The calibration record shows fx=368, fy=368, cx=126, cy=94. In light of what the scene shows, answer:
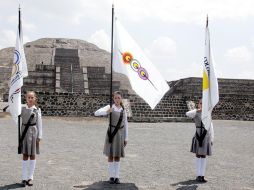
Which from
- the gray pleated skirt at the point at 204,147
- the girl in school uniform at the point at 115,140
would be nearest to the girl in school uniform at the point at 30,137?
the girl in school uniform at the point at 115,140

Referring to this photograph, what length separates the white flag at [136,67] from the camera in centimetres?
683

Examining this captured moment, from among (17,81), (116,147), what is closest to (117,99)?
(116,147)

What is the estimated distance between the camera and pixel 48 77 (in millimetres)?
32406

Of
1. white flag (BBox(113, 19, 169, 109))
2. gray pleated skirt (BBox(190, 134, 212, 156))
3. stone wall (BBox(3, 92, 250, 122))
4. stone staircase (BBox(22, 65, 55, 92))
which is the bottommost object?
gray pleated skirt (BBox(190, 134, 212, 156))

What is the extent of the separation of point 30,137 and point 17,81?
107 centimetres

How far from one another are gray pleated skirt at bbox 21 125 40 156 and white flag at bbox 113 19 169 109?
1.91m

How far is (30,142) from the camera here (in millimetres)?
6645

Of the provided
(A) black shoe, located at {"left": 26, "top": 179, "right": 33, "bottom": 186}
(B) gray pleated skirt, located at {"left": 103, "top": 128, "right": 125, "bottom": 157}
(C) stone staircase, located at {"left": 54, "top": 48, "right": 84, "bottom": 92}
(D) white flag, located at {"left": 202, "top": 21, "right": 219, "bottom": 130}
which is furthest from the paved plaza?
(C) stone staircase, located at {"left": 54, "top": 48, "right": 84, "bottom": 92}

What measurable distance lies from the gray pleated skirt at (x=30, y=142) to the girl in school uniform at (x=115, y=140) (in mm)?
1273

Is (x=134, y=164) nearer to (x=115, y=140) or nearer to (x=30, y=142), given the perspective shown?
(x=115, y=140)

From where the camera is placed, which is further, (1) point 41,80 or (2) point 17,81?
(1) point 41,80

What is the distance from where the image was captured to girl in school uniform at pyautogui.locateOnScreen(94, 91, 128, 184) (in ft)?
22.7

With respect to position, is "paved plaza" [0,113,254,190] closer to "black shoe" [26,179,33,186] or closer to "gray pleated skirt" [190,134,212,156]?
"black shoe" [26,179,33,186]

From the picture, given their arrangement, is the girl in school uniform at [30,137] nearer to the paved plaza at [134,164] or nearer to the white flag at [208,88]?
the paved plaza at [134,164]
